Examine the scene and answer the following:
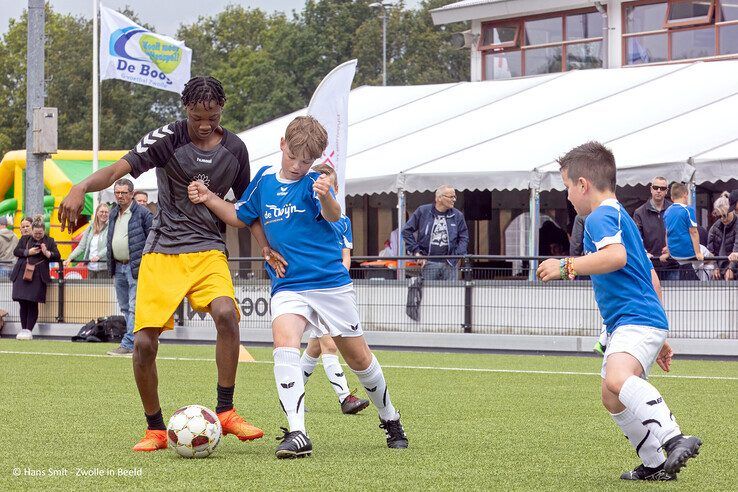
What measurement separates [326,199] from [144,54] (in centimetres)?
2311

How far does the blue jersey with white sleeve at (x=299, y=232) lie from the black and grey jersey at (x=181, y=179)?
42 centimetres

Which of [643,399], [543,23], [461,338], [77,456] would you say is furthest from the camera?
[543,23]

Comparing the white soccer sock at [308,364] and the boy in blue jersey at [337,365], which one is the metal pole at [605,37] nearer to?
the boy in blue jersey at [337,365]

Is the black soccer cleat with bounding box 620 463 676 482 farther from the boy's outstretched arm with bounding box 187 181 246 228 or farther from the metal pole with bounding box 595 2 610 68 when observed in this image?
the metal pole with bounding box 595 2 610 68

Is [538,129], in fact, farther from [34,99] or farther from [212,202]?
[212,202]

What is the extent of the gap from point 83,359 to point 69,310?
610cm

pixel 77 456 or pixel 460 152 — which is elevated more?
pixel 460 152

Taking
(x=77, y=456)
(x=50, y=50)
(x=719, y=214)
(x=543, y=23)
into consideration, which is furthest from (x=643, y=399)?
(x=50, y=50)

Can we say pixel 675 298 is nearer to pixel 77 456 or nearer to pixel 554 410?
pixel 554 410

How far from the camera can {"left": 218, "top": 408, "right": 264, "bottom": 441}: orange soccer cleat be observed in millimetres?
7449

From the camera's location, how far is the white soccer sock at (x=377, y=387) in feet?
23.8

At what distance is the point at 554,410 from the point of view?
9.69 m

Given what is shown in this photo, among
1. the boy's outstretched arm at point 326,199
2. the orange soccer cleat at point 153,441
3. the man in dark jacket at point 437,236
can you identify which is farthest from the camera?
the man in dark jacket at point 437,236

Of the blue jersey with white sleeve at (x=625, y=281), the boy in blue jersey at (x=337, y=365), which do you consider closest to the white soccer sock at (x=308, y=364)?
the boy in blue jersey at (x=337, y=365)
